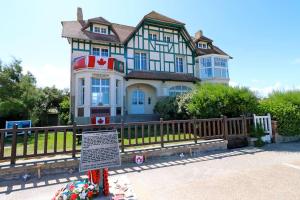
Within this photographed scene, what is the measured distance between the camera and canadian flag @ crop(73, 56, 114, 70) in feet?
44.6

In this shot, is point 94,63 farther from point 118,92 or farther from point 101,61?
point 118,92

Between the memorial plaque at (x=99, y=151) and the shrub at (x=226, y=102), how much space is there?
6564mm

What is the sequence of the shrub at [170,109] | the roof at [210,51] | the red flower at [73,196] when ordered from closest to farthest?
the red flower at [73,196], the shrub at [170,109], the roof at [210,51]

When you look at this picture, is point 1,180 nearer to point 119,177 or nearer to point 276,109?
point 119,177

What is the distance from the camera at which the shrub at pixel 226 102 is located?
938 centimetres

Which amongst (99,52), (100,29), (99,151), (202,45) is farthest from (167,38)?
(99,151)

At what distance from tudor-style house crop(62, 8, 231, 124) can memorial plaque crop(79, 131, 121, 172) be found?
9013 mm

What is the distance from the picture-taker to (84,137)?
12.2 feet

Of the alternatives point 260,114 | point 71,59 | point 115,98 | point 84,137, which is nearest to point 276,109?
point 260,114

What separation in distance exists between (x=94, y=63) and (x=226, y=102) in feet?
30.7

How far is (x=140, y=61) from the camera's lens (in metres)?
18.1

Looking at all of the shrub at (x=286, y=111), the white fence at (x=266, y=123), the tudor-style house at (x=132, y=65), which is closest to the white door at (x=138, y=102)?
the tudor-style house at (x=132, y=65)

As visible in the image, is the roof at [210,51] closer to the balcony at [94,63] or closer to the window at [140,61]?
the window at [140,61]

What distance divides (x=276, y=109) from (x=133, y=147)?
7.42m
